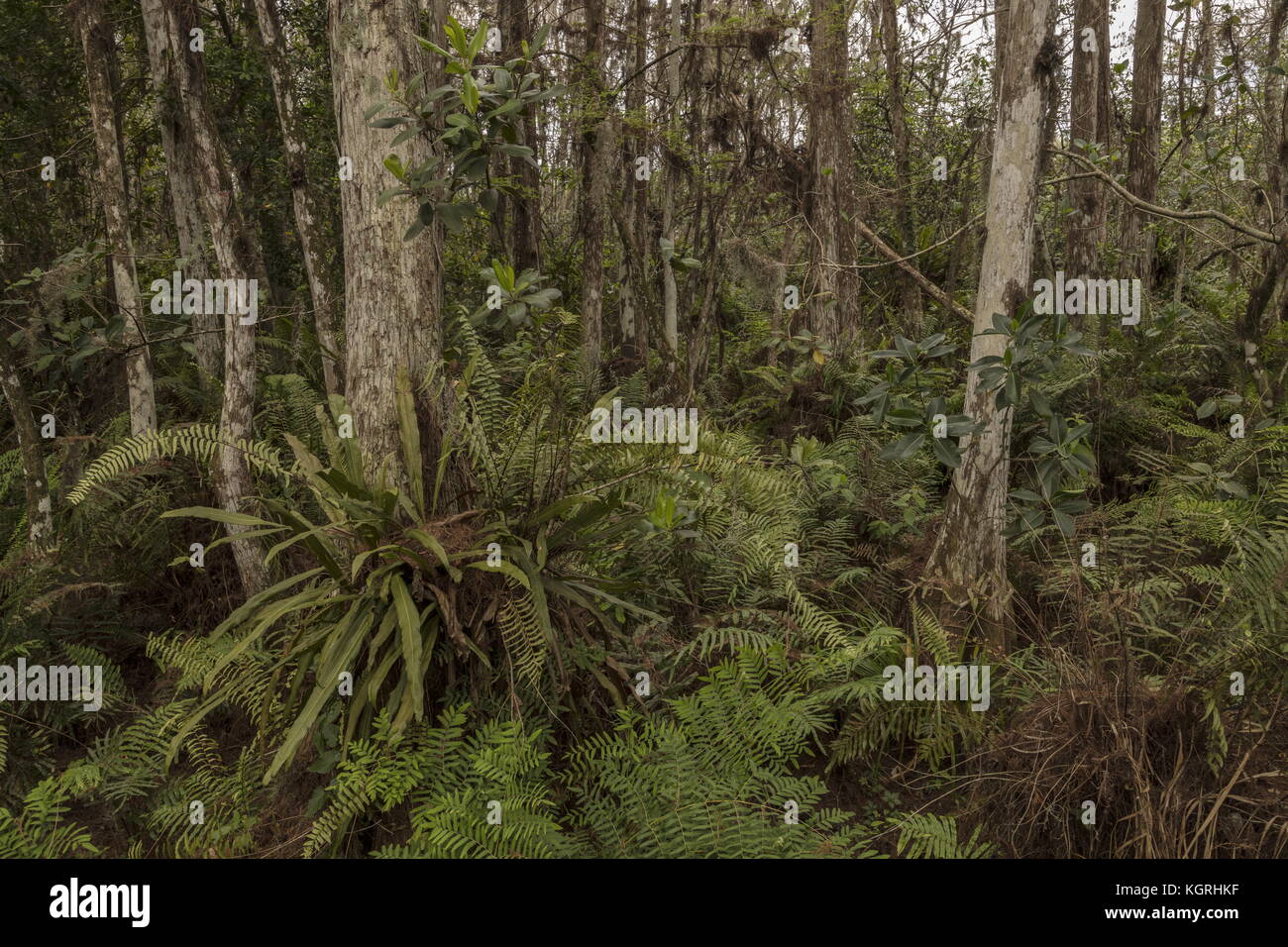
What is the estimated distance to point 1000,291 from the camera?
4.80 m

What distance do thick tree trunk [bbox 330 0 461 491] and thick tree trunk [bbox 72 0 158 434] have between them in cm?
265

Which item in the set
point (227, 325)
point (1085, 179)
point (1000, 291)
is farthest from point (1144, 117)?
point (227, 325)

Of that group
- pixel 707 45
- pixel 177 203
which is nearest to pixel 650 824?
pixel 177 203

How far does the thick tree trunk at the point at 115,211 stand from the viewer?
581cm

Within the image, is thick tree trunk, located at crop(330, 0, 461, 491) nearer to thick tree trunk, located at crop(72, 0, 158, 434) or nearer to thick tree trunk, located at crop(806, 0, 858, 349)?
thick tree trunk, located at crop(72, 0, 158, 434)

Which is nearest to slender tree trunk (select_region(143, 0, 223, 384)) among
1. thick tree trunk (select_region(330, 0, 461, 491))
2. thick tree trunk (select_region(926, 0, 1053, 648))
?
thick tree trunk (select_region(330, 0, 461, 491))

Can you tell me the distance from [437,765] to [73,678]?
9.22ft

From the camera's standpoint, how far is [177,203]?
304 inches

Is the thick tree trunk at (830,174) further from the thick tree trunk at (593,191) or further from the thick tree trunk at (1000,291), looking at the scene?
the thick tree trunk at (1000,291)

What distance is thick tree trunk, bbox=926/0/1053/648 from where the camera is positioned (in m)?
4.63

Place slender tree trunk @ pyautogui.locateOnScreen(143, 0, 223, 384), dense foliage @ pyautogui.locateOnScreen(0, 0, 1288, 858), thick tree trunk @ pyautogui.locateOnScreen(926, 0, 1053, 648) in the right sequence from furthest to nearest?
1. slender tree trunk @ pyautogui.locateOnScreen(143, 0, 223, 384)
2. thick tree trunk @ pyautogui.locateOnScreen(926, 0, 1053, 648)
3. dense foliage @ pyautogui.locateOnScreen(0, 0, 1288, 858)

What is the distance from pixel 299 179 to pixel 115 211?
4.51ft

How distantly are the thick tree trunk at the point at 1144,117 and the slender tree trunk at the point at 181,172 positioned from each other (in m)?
9.19

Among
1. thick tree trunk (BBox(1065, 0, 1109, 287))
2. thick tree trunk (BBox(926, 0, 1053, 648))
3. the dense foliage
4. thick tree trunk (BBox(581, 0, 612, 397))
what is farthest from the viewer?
thick tree trunk (BBox(1065, 0, 1109, 287))
